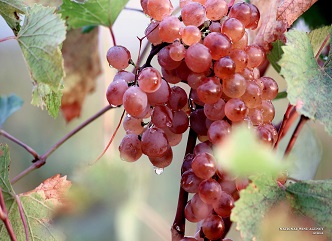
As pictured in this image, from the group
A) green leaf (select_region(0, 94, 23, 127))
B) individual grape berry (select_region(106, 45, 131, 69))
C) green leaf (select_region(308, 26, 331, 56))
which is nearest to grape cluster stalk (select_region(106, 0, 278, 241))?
individual grape berry (select_region(106, 45, 131, 69))

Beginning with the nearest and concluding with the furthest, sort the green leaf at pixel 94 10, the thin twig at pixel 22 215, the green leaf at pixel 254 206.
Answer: the green leaf at pixel 254 206, the thin twig at pixel 22 215, the green leaf at pixel 94 10

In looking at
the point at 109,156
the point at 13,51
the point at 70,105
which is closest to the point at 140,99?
the point at 109,156

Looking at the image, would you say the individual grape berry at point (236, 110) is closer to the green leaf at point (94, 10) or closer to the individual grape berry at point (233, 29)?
the individual grape berry at point (233, 29)

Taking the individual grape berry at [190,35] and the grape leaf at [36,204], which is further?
the grape leaf at [36,204]

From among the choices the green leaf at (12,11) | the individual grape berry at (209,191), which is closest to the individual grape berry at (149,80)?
the individual grape berry at (209,191)

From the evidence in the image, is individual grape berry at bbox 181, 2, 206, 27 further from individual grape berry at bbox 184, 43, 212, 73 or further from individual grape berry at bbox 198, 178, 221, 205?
individual grape berry at bbox 198, 178, 221, 205

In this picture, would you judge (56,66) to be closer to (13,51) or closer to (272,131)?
(272,131)
